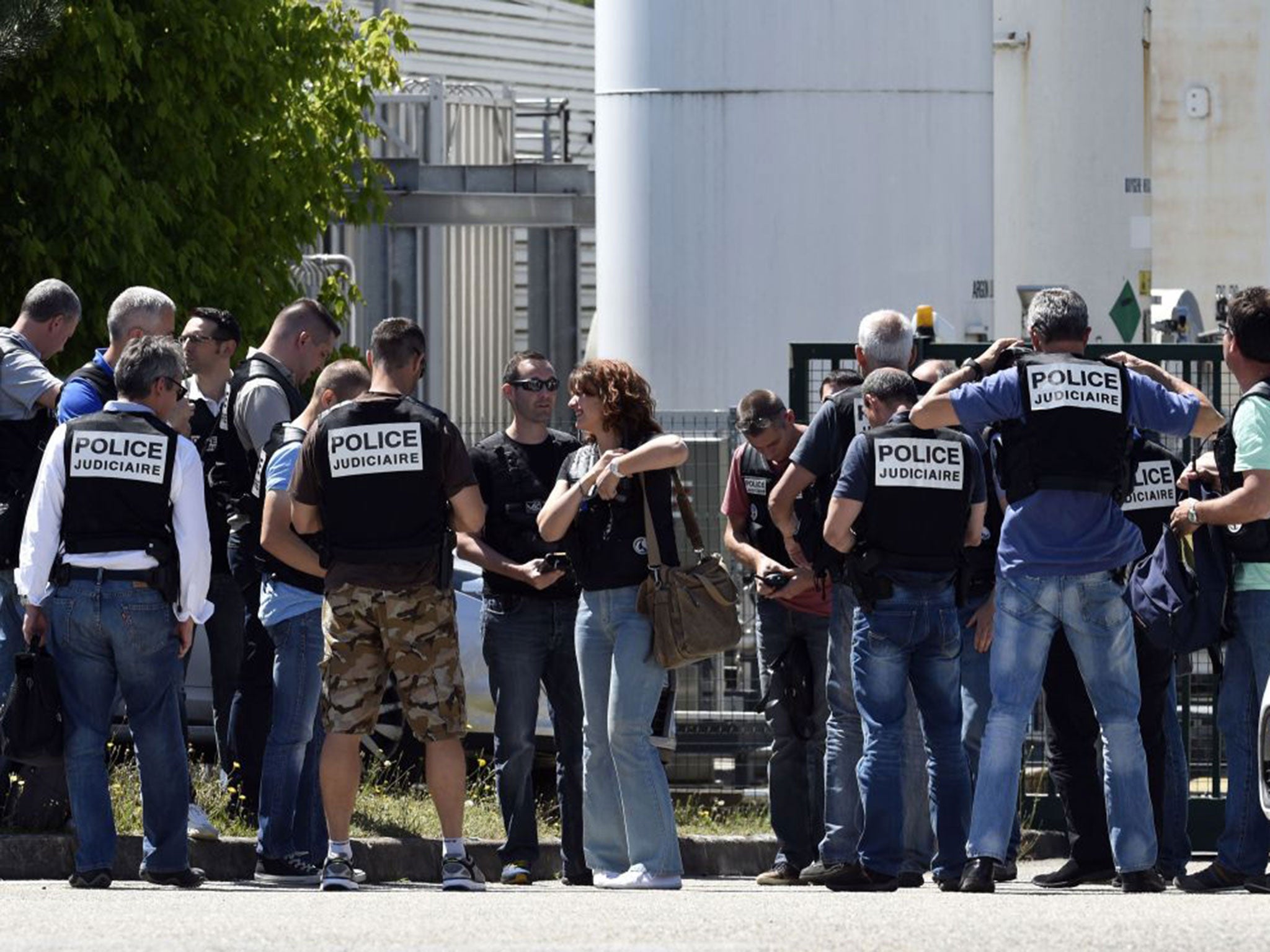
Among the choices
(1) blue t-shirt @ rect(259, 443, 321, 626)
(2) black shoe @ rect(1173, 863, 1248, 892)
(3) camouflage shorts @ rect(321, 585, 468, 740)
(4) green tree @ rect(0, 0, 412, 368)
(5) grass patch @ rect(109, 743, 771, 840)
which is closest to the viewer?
(3) camouflage shorts @ rect(321, 585, 468, 740)

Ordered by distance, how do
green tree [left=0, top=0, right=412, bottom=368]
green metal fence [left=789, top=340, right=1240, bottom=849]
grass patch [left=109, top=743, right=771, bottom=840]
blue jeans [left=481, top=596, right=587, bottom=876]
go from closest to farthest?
blue jeans [left=481, top=596, right=587, bottom=876], grass patch [left=109, top=743, right=771, bottom=840], green metal fence [left=789, top=340, right=1240, bottom=849], green tree [left=0, top=0, right=412, bottom=368]

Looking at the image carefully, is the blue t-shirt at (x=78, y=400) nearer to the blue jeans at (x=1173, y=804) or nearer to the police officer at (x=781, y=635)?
the police officer at (x=781, y=635)

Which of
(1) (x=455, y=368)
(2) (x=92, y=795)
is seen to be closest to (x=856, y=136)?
(2) (x=92, y=795)

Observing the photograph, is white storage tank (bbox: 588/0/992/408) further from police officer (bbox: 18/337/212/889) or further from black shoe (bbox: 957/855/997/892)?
police officer (bbox: 18/337/212/889)

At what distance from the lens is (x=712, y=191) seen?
1333 cm

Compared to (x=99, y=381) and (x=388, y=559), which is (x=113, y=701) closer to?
(x=388, y=559)

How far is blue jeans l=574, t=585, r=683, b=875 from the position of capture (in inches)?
354

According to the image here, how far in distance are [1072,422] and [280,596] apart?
9.62 feet

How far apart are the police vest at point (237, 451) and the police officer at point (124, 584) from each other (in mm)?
763

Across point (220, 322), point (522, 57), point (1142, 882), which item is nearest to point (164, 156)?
point (220, 322)

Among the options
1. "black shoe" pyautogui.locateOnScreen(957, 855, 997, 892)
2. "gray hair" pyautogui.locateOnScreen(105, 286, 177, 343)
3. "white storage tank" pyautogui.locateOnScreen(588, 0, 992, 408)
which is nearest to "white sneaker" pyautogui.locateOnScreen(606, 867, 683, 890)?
"black shoe" pyautogui.locateOnScreen(957, 855, 997, 892)

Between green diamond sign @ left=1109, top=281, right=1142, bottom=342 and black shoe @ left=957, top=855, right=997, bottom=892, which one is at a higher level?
green diamond sign @ left=1109, top=281, right=1142, bottom=342

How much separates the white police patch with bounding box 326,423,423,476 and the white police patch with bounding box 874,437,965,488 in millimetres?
1623

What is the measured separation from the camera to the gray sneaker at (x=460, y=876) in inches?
347
